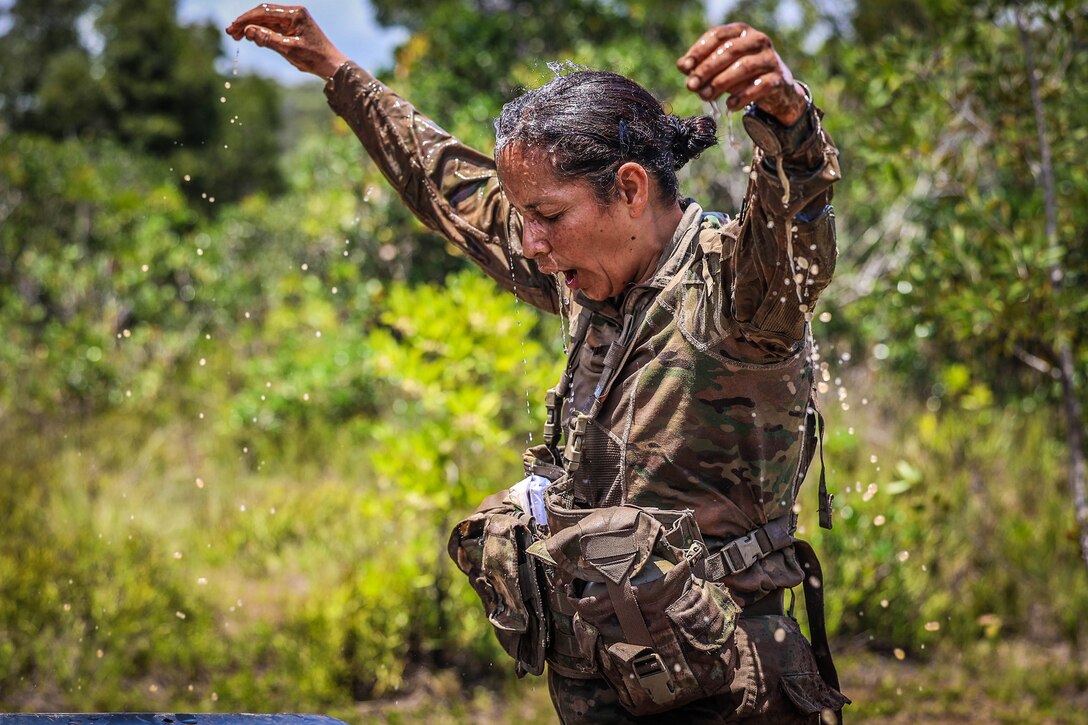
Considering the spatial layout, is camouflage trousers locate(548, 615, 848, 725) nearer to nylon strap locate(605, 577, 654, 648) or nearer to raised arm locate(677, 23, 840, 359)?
nylon strap locate(605, 577, 654, 648)

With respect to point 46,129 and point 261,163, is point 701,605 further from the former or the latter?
point 261,163

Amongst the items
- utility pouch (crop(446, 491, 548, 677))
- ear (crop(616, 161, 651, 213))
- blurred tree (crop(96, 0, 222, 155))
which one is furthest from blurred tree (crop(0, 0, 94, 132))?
ear (crop(616, 161, 651, 213))

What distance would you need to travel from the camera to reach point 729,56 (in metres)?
1.50

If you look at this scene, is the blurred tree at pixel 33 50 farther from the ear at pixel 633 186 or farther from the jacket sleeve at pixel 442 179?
the ear at pixel 633 186

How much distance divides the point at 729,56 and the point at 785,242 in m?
0.30

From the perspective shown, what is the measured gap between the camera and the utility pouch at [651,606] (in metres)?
1.88

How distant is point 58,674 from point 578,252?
3.34 m

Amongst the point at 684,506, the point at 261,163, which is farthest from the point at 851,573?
the point at 261,163

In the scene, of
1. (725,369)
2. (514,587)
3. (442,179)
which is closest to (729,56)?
(725,369)

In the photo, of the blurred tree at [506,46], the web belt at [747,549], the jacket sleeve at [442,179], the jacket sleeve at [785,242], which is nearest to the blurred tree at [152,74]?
the blurred tree at [506,46]

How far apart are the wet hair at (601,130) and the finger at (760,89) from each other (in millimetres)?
447

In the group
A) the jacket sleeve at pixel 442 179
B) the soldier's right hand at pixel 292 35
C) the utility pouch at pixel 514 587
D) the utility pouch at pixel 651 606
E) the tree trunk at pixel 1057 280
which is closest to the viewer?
the utility pouch at pixel 651 606

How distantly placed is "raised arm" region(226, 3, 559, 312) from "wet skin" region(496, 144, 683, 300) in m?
0.47

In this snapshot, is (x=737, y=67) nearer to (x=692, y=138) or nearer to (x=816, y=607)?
(x=692, y=138)
